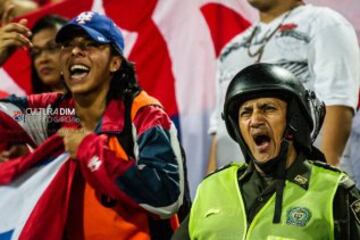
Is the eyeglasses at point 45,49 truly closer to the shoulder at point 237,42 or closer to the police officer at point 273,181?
the shoulder at point 237,42

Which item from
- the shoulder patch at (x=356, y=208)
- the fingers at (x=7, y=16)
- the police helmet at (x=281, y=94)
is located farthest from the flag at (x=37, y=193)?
the shoulder patch at (x=356, y=208)

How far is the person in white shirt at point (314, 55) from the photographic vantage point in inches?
144

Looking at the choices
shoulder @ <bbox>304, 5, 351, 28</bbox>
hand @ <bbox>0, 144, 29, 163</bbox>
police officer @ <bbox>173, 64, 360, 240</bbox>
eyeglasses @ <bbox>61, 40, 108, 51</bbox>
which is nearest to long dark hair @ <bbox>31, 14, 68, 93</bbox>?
hand @ <bbox>0, 144, 29, 163</bbox>

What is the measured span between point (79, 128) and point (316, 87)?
3.12 ft

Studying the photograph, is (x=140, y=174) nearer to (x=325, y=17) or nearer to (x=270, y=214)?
(x=270, y=214)

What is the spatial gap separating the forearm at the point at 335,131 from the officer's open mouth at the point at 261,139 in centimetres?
72

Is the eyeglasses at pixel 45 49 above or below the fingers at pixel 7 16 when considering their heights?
below

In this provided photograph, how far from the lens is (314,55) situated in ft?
12.2

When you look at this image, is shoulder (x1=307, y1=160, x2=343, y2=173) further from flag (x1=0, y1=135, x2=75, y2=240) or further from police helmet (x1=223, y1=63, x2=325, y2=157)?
flag (x1=0, y1=135, x2=75, y2=240)

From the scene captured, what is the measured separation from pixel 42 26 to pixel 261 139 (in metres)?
1.78

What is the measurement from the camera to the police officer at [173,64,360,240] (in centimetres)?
278

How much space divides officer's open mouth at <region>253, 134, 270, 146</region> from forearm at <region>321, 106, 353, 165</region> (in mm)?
718

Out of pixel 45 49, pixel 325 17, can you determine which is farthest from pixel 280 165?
pixel 45 49

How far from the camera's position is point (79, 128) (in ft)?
11.4
